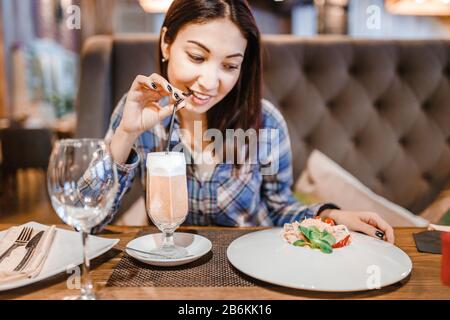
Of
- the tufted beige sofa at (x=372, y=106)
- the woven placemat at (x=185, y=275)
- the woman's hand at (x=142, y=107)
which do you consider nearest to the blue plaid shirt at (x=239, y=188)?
the woman's hand at (x=142, y=107)

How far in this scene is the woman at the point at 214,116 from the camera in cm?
105

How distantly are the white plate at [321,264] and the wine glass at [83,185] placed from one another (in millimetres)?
242

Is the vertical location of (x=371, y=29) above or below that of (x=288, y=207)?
above

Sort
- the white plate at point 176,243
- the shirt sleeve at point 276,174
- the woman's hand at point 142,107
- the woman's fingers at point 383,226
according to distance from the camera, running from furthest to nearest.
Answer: the shirt sleeve at point 276,174, the woman's hand at point 142,107, the woman's fingers at point 383,226, the white plate at point 176,243

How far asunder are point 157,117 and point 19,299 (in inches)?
21.8

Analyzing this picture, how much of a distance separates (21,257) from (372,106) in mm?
1348

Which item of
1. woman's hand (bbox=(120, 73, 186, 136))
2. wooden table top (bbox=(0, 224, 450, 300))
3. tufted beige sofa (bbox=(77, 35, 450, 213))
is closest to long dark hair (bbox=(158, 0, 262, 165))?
woman's hand (bbox=(120, 73, 186, 136))

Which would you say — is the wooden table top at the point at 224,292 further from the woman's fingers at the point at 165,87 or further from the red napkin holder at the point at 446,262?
the woman's fingers at the point at 165,87

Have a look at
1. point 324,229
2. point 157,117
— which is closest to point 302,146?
point 157,117

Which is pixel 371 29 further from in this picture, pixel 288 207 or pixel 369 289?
pixel 369 289

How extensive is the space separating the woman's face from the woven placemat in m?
0.46

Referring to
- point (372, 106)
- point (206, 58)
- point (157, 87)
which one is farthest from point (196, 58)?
point (372, 106)
